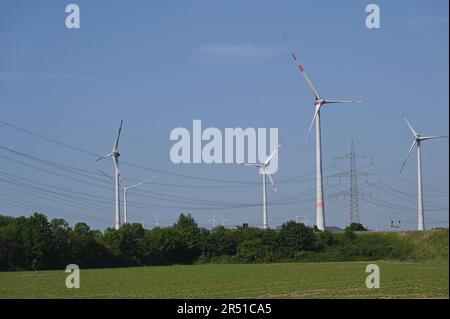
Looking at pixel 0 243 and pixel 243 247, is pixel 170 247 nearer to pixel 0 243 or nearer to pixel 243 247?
pixel 243 247

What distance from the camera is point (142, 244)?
124 metres

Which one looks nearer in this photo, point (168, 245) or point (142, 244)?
point (142, 244)

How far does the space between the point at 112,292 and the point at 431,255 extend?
5777 centimetres

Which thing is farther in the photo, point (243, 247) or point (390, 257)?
point (243, 247)

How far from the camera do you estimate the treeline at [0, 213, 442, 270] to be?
104750 mm

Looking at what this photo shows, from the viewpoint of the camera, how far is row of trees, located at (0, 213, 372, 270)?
104 m

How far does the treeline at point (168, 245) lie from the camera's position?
104750 millimetres

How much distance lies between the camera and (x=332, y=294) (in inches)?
1766

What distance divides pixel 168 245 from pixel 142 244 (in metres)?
4.68

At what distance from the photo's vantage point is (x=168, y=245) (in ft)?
415
